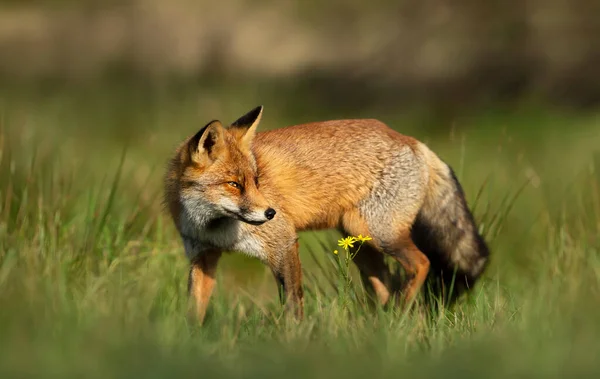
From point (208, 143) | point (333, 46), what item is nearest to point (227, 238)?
point (208, 143)

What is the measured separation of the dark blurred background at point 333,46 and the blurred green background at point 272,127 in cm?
4

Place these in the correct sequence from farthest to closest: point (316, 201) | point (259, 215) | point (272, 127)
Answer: point (272, 127)
point (316, 201)
point (259, 215)

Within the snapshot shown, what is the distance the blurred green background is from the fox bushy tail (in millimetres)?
185

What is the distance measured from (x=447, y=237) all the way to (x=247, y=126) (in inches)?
60.2

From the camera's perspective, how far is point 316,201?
5555mm

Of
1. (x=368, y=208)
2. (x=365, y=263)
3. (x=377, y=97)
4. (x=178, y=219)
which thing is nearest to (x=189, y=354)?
(x=178, y=219)

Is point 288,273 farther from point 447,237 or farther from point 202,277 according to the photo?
point 447,237

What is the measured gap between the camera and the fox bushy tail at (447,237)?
5.76 metres

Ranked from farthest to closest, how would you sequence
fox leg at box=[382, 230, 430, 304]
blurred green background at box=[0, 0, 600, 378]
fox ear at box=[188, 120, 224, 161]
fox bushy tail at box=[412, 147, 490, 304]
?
fox bushy tail at box=[412, 147, 490, 304] → fox leg at box=[382, 230, 430, 304] → fox ear at box=[188, 120, 224, 161] → blurred green background at box=[0, 0, 600, 378]

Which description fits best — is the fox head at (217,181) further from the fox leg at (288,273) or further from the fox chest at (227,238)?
the fox leg at (288,273)

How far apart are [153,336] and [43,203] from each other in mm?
2635

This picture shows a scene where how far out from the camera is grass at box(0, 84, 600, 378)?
3.22 metres

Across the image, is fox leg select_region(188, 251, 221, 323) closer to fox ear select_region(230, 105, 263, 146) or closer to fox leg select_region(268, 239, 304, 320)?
fox leg select_region(268, 239, 304, 320)

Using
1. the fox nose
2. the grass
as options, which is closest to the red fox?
the fox nose
